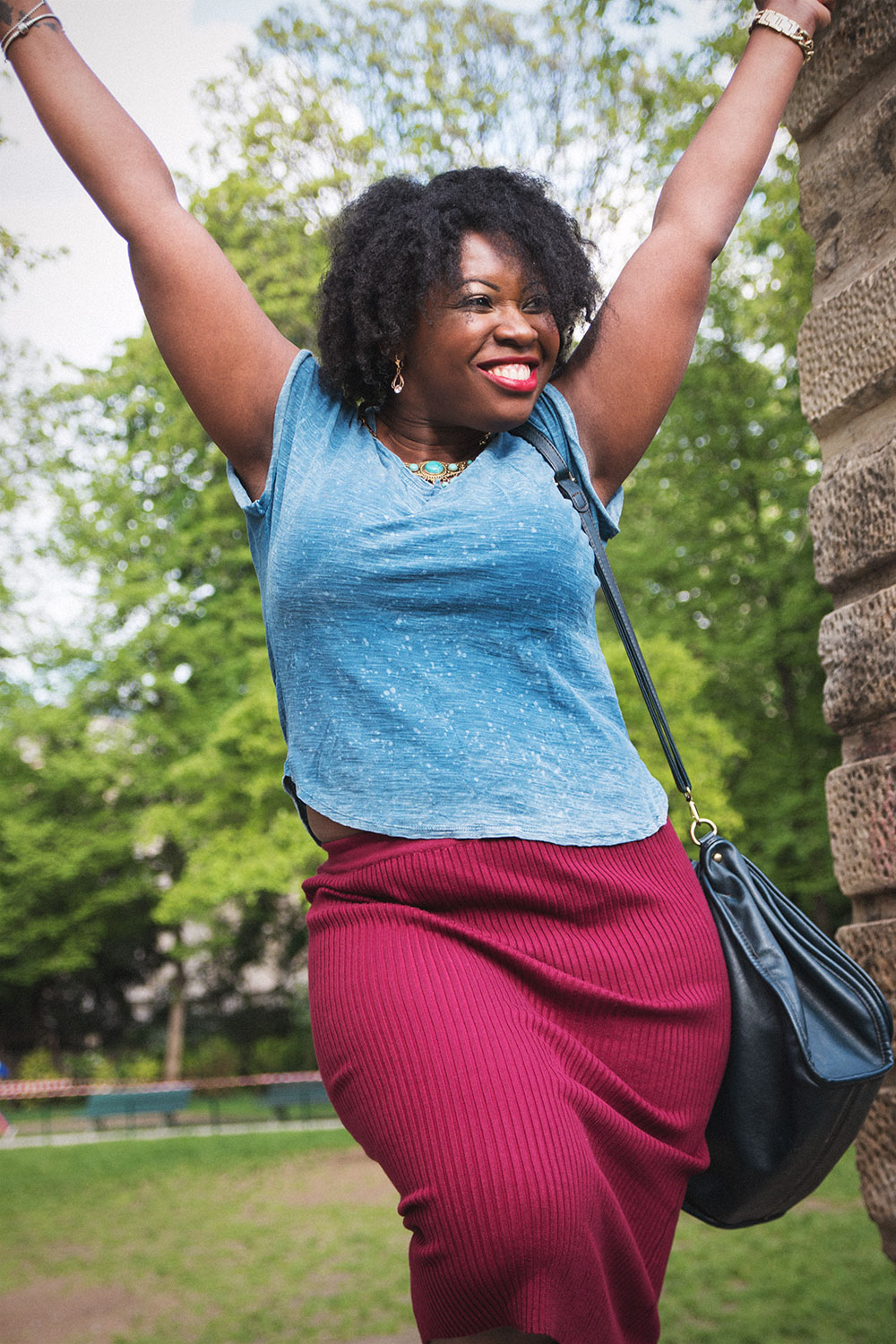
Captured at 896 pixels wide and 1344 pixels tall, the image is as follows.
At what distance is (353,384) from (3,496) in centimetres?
785

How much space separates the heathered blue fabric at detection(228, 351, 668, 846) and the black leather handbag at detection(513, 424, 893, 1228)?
152 millimetres

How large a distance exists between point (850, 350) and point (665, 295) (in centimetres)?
84

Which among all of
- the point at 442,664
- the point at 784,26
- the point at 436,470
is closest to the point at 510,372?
the point at 436,470

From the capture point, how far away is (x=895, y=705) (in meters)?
2.34

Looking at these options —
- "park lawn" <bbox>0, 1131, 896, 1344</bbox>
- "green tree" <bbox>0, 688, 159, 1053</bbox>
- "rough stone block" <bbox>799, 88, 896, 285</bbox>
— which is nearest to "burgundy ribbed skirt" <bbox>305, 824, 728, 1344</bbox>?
"rough stone block" <bbox>799, 88, 896, 285</bbox>

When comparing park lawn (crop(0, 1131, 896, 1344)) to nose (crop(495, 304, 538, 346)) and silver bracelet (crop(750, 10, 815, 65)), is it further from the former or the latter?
silver bracelet (crop(750, 10, 815, 65))

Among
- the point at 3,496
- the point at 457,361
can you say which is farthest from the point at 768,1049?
the point at 3,496

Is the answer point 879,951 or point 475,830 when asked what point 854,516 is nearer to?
point 879,951

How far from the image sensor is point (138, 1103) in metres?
19.0

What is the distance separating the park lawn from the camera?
625 cm

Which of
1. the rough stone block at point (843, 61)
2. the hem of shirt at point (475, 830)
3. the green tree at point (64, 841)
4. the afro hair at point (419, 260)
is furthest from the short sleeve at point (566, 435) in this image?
the green tree at point (64, 841)

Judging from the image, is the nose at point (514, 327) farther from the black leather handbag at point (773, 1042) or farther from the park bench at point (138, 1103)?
the park bench at point (138, 1103)

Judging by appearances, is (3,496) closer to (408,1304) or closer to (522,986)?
(408,1304)

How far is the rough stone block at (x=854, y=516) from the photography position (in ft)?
7.78
